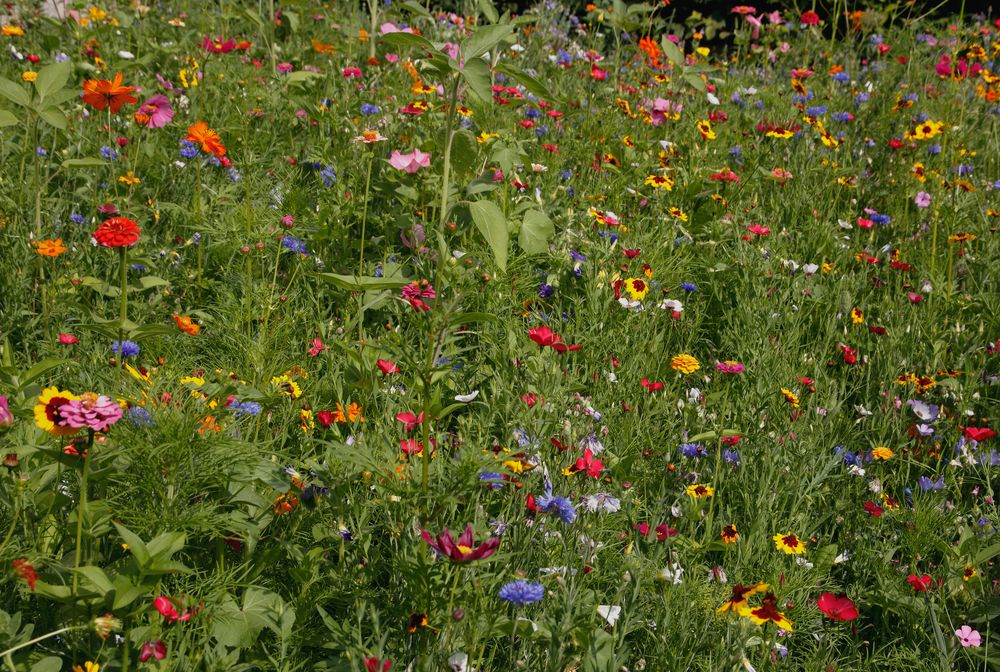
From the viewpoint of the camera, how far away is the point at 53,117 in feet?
7.16

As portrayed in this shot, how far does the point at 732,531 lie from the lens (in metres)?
1.86

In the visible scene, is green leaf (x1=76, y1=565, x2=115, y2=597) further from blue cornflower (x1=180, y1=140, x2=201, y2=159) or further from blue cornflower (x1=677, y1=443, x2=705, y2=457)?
blue cornflower (x1=180, y1=140, x2=201, y2=159)

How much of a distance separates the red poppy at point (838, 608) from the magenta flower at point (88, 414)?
1412 millimetres

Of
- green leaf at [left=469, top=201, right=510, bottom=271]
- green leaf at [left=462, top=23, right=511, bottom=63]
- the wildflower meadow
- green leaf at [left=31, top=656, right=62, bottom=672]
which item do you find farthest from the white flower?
green leaf at [left=462, top=23, right=511, bottom=63]

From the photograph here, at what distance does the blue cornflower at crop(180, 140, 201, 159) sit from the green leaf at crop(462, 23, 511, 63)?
5.27ft

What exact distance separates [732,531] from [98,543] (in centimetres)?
129

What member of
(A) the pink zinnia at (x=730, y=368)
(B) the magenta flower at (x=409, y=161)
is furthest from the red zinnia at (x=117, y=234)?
(A) the pink zinnia at (x=730, y=368)

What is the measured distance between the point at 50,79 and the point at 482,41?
1.33 m

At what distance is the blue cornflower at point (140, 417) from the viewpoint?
150cm

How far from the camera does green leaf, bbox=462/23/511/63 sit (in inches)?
60.8

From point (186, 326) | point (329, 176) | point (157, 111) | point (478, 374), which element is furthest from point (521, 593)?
point (329, 176)

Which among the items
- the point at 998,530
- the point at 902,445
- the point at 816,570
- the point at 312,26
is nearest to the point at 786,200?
the point at 902,445

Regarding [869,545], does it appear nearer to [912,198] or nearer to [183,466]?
[183,466]

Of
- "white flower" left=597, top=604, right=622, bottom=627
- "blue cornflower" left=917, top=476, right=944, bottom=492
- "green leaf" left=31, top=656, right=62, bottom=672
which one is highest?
"green leaf" left=31, top=656, right=62, bottom=672
